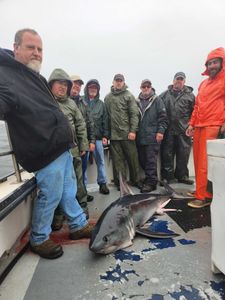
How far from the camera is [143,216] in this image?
347 centimetres

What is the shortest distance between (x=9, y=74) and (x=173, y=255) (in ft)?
7.65

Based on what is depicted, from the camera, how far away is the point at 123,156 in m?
5.57

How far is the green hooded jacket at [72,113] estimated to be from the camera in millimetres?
3457

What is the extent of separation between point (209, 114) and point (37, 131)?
8.95ft

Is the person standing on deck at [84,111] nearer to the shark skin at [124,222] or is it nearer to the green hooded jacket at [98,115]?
the green hooded jacket at [98,115]

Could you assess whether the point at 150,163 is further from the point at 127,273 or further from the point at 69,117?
the point at 127,273

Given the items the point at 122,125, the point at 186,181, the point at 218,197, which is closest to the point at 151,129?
the point at 122,125

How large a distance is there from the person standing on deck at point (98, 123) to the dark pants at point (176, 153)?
135cm

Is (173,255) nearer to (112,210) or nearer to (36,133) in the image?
Answer: (112,210)

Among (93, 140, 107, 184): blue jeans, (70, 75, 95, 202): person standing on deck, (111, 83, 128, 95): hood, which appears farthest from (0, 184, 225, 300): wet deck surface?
(111, 83, 128, 95): hood

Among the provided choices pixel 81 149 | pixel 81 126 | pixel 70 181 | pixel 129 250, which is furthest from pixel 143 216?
pixel 81 126

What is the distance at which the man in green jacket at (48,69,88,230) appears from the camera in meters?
3.49

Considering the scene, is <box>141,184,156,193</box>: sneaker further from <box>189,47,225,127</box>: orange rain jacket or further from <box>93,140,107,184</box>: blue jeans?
<box>189,47,225,127</box>: orange rain jacket

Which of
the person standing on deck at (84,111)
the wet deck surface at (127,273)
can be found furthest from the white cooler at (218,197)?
the person standing on deck at (84,111)
